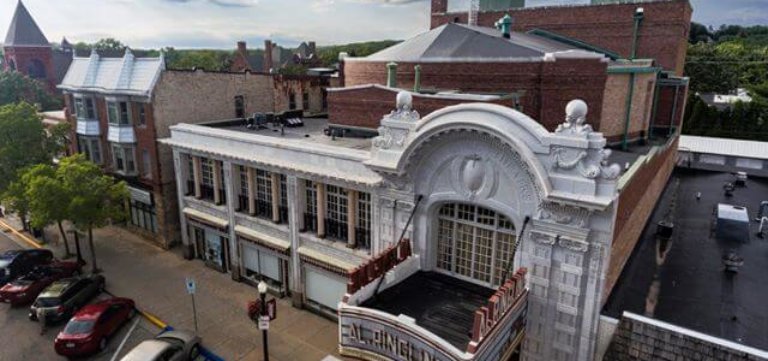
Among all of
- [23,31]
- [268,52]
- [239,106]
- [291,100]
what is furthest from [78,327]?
[23,31]

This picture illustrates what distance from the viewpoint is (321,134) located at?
85.4 feet

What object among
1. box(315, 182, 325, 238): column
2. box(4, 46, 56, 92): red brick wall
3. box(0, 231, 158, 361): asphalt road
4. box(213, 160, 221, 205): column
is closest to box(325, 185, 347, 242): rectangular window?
box(315, 182, 325, 238): column

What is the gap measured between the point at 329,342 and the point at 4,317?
49.3ft

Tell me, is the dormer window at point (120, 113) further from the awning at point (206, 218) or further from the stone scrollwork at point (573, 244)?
the stone scrollwork at point (573, 244)

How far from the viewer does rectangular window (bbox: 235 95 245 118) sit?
3125 centimetres

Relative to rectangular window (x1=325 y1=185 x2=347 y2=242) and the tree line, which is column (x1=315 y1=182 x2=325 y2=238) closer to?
rectangular window (x1=325 y1=185 x2=347 y2=242)

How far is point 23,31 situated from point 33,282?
2262 inches

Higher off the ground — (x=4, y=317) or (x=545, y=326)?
(x=545, y=326)

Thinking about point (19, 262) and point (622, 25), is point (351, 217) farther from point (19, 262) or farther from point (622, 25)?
point (622, 25)

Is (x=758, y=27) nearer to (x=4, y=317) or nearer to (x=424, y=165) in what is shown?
(x=424, y=165)

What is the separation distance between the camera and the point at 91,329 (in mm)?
18266

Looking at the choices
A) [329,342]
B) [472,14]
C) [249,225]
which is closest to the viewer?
[329,342]

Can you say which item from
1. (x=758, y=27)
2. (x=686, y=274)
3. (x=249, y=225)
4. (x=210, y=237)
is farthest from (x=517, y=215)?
(x=758, y=27)

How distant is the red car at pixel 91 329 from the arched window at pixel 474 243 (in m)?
13.7
